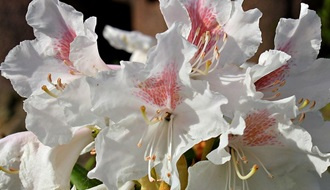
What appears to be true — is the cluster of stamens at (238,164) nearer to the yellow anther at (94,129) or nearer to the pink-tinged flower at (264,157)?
the pink-tinged flower at (264,157)

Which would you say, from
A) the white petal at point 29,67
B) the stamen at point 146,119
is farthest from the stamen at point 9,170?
the stamen at point 146,119

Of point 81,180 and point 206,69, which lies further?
point 81,180

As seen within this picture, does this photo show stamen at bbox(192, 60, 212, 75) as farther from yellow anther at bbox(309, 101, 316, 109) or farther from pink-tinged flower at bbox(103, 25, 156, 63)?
pink-tinged flower at bbox(103, 25, 156, 63)

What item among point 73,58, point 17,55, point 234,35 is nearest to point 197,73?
point 234,35

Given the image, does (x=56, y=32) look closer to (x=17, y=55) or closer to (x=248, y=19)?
(x=17, y=55)

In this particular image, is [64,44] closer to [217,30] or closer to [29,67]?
[29,67]

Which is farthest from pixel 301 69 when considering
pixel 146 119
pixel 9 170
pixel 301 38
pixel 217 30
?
pixel 9 170
